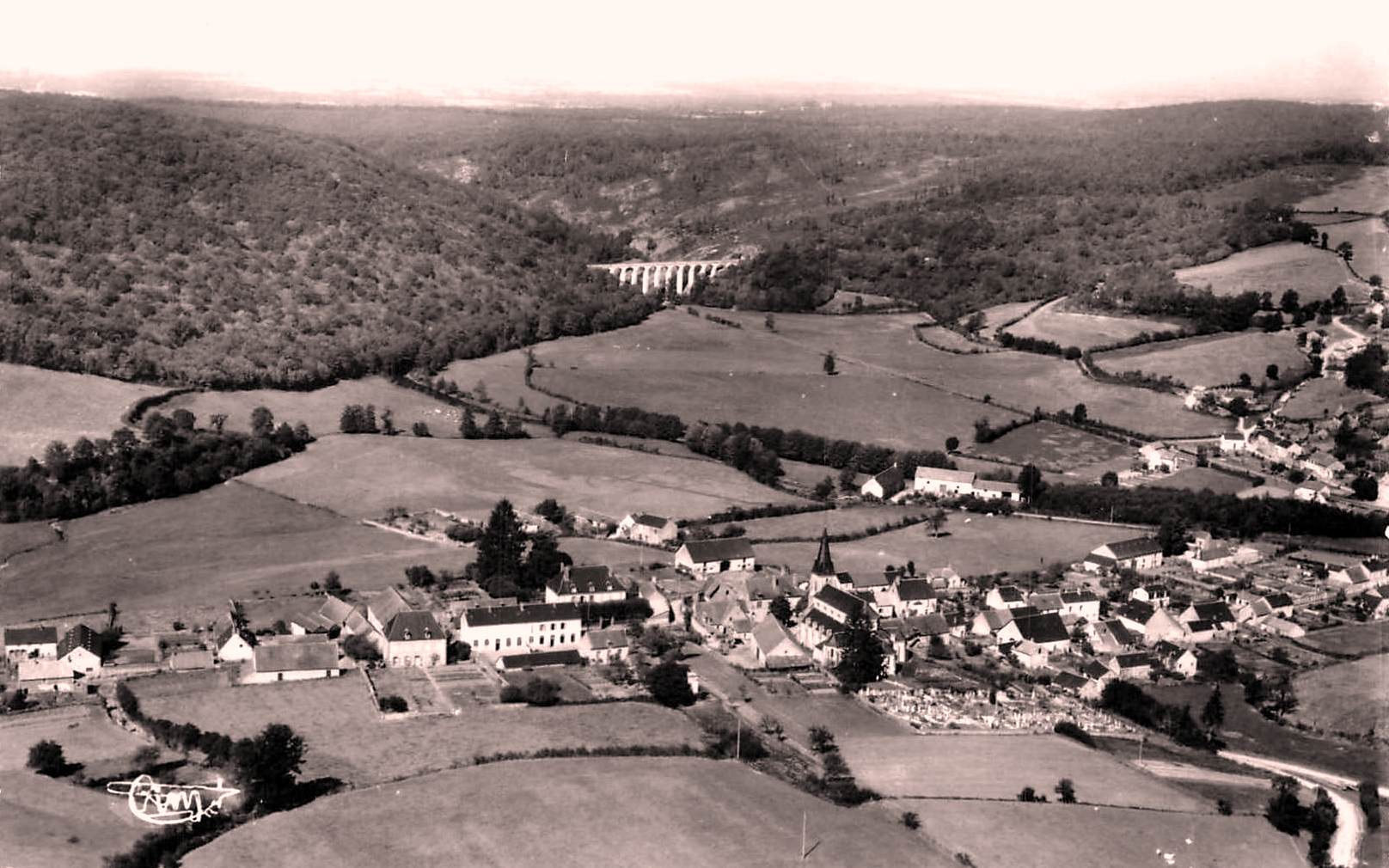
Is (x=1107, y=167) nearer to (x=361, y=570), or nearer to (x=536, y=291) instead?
(x=536, y=291)

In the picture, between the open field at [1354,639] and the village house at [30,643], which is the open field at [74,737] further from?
the open field at [1354,639]

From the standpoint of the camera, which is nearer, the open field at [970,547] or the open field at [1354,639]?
the open field at [1354,639]

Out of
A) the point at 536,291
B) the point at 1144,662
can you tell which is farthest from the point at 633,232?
the point at 1144,662

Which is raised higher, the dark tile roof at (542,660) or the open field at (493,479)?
the dark tile roof at (542,660)

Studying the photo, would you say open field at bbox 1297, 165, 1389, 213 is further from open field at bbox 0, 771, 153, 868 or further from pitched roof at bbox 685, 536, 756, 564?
open field at bbox 0, 771, 153, 868

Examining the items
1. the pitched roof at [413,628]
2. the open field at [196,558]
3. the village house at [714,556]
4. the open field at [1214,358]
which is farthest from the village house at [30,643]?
Result: the open field at [1214,358]

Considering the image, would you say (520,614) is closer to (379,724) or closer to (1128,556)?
(379,724)
